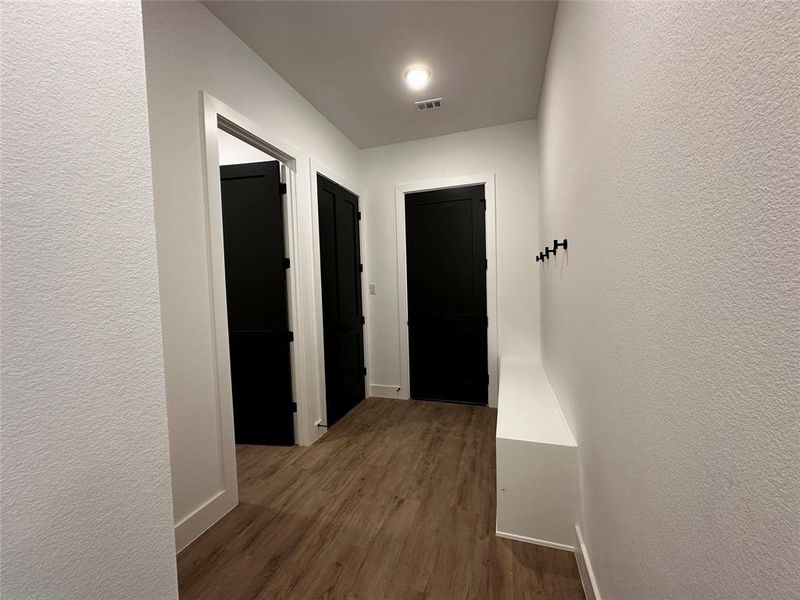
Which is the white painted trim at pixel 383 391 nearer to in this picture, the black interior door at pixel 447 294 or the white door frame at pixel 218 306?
the black interior door at pixel 447 294

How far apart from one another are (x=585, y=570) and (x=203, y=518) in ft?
5.91

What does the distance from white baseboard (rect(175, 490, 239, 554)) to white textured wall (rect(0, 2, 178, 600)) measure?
104 cm

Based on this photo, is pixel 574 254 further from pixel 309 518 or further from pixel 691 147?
pixel 309 518

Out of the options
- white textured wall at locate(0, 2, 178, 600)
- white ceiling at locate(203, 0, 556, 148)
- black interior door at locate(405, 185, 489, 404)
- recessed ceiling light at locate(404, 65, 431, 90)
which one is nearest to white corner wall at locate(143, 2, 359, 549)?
white ceiling at locate(203, 0, 556, 148)

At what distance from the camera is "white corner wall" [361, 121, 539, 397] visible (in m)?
3.20

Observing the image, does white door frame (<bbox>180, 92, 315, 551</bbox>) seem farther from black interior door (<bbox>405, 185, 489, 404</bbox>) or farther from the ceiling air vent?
black interior door (<bbox>405, 185, 489, 404</bbox>)

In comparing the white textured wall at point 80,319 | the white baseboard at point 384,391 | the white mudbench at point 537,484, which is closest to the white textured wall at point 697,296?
the white mudbench at point 537,484

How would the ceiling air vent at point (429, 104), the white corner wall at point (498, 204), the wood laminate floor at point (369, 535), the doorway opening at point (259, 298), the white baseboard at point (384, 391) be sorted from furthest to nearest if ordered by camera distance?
the white baseboard at point (384, 391)
the white corner wall at point (498, 204)
the ceiling air vent at point (429, 104)
the doorway opening at point (259, 298)
the wood laminate floor at point (369, 535)

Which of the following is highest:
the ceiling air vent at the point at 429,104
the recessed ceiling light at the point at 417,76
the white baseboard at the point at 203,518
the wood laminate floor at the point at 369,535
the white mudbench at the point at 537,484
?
the ceiling air vent at the point at 429,104

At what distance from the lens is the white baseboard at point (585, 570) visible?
1227 mm

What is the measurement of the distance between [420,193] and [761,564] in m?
3.41

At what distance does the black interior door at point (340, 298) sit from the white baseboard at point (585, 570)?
2017 millimetres

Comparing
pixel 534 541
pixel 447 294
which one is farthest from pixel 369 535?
pixel 447 294

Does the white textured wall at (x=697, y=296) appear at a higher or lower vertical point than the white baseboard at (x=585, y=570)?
higher
